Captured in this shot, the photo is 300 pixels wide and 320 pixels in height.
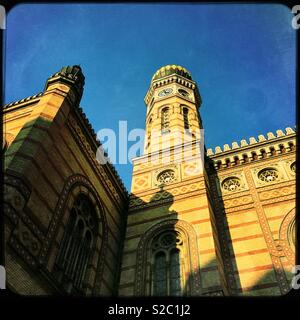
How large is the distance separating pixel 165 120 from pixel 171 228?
8.32 metres

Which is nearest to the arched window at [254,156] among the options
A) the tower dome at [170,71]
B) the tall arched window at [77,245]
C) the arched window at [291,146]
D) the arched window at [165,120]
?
the arched window at [291,146]

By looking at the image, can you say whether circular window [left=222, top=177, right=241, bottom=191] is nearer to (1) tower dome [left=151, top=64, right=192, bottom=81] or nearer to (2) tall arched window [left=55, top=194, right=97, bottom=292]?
(2) tall arched window [left=55, top=194, right=97, bottom=292]

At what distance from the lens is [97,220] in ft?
33.6

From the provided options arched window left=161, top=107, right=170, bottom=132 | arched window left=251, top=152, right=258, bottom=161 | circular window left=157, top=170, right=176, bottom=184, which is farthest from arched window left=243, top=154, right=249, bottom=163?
arched window left=161, top=107, right=170, bottom=132

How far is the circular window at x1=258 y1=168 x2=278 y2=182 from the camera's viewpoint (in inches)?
469

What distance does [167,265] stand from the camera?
963cm

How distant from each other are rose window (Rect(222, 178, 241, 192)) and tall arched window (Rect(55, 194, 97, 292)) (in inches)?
→ 202

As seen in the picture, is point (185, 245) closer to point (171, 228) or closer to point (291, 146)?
point (171, 228)

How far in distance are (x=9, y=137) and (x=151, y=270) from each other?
18.1 feet

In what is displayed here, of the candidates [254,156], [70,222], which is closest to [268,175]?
[254,156]
